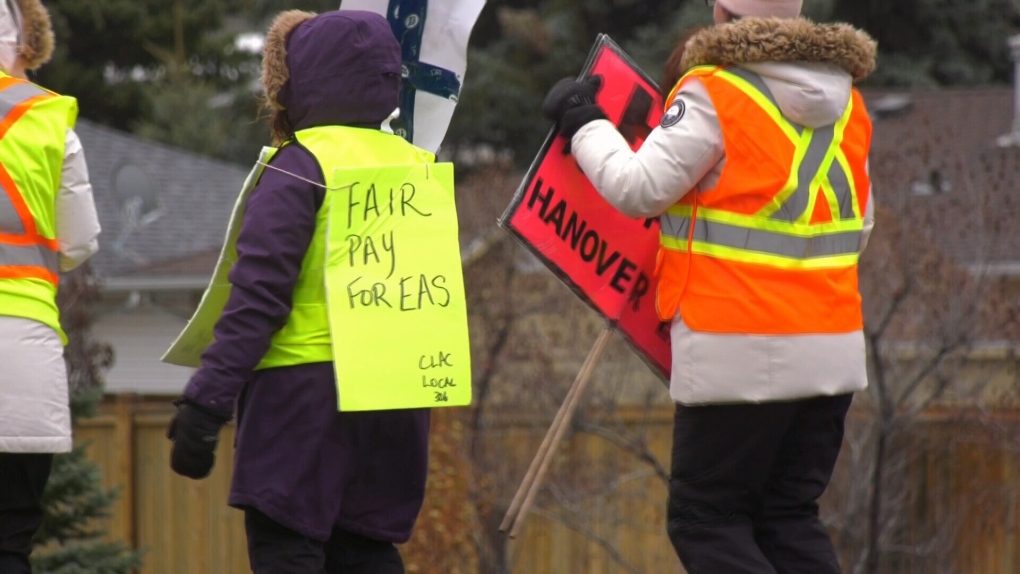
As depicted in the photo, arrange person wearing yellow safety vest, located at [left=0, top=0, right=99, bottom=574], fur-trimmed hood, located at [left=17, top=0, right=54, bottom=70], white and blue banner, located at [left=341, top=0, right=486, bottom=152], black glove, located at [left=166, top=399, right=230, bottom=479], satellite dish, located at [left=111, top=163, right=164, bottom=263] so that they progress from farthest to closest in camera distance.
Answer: satellite dish, located at [left=111, top=163, right=164, bottom=263], white and blue banner, located at [left=341, top=0, right=486, bottom=152], fur-trimmed hood, located at [left=17, top=0, right=54, bottom=70], person wearing yellow safety vest, located at [left=0, top=0, right=99, bottom=574], black glove, located at [left=166, top=399, right=230, bottom=479]

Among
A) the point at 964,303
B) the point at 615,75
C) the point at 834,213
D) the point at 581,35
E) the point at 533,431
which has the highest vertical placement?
the point at 581,35

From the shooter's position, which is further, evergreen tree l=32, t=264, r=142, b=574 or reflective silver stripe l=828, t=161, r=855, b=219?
evergreen tree l=32, t=264, r=142, b=574

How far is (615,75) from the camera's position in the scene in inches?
163

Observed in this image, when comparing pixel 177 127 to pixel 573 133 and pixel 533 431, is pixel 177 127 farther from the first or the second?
pixel 573 133

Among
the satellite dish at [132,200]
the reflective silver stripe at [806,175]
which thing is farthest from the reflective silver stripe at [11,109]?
the satellite dish at [132,200]

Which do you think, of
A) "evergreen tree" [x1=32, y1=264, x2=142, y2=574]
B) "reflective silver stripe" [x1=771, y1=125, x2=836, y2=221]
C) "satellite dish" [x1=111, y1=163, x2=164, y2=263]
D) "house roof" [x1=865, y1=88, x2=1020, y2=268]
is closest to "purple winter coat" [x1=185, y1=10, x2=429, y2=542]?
"reflective silver stripe" [x1=771, y1=125, x2=836, y2=221]

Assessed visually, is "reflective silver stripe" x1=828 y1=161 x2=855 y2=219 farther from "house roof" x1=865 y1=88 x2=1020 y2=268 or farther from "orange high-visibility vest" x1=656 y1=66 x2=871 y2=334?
"house roof" x1=865 y1=88 x2=1020 y2=268

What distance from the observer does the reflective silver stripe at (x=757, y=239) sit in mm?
3590

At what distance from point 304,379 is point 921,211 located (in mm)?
6284

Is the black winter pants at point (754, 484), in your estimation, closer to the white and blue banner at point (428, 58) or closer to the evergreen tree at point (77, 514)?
the white and blue banner at point (428, 58)

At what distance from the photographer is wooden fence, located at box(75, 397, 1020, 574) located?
850 cm

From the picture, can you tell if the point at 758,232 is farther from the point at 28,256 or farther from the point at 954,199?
the point at 954,199

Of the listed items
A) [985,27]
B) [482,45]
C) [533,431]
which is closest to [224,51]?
[482,45]

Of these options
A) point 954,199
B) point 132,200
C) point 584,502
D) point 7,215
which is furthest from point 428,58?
point 132,200
